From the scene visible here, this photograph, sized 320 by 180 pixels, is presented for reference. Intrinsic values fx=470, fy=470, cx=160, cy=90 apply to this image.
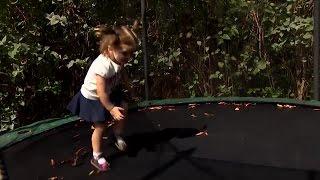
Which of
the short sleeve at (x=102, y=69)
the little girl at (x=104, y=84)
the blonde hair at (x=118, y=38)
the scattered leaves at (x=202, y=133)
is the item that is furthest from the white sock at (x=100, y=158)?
the scattered leaves at (x=202, y=133)

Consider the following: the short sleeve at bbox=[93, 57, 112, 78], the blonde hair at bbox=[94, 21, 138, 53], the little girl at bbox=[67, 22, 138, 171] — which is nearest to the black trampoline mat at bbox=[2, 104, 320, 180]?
the little girl at bbox=[67, 22, 138, 171]

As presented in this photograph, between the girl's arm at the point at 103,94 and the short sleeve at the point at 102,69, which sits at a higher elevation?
the short sleeve at the point at 102,69

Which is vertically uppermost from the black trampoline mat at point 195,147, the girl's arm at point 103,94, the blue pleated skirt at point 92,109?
the girl's arm at point 103,94

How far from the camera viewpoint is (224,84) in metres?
4.51

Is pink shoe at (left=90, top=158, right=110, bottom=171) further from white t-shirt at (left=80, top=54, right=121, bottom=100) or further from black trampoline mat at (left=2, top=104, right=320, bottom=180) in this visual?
white t-shirt at (left=80, top=54, right=121, bottom=100)

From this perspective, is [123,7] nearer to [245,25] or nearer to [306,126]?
[245,25]

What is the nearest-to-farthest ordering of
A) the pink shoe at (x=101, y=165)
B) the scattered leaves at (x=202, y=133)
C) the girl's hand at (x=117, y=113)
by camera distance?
the girl's hand at (x=117, y=113) → the pink shoe at (x=101, y=165) → the scattered leaves at (x=202, y=133)

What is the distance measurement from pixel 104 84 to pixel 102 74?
0.05m

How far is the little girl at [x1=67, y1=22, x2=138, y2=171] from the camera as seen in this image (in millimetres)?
2129

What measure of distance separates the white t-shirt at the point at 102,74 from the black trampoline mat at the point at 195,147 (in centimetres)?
35

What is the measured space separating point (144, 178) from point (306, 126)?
3.92ft

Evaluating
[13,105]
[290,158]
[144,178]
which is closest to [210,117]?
[290,158]

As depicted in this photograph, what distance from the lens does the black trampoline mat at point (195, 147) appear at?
2.15 metres

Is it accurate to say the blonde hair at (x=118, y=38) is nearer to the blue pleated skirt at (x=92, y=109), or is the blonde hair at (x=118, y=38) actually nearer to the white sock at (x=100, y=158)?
the blue pleated skirt at (x=92, y=109)
